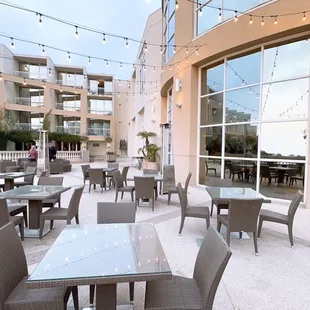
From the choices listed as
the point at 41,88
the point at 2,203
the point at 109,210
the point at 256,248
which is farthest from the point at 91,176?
the point at 41,88

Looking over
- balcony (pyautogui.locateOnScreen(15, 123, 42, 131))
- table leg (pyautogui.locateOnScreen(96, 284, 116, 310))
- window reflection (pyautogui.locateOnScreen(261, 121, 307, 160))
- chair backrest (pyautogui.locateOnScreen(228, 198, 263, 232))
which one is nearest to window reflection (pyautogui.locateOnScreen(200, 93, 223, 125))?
window reflection (pyautogui.locateOnScreen(261, 121, 307, 160))

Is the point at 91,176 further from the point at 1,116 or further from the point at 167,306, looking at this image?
the point at 1,116

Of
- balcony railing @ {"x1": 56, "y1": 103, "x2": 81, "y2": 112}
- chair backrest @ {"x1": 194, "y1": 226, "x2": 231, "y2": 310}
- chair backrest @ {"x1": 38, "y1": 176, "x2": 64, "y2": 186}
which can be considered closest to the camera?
chair backrest @ {"x1": 194, "y1": 226, "x2": 231, "y2": 310}

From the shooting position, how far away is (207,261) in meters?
1.80

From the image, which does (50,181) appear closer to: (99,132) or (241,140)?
(241,140)

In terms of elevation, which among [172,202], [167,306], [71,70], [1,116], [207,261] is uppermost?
[71,70]

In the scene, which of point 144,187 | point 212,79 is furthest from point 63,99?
point 144,187

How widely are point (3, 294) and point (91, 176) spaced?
5718 mm

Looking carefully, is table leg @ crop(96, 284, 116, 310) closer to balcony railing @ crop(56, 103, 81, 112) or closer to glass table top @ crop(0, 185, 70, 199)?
glass table top @ crop(0, 185, 70, 199)

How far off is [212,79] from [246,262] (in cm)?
664

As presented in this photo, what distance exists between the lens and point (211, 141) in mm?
8094

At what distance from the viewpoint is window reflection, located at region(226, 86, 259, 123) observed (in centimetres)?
680

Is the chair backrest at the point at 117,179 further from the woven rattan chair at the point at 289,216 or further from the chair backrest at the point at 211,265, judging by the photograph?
the chair backrest at the point at 211,265

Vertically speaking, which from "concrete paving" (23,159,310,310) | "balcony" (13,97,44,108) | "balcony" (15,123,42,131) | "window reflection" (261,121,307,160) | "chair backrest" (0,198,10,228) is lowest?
"concrete paving" (23,159,310,310)
